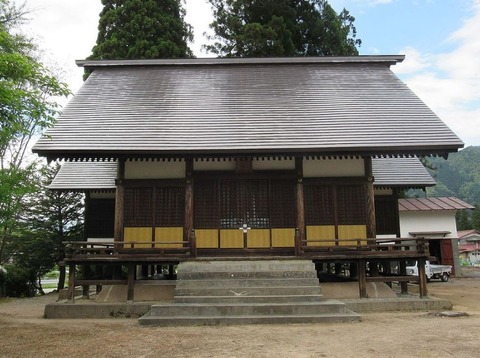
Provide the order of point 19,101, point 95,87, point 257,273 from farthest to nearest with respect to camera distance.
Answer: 1. point 95,87
2. point 257,273
3. point 19,101

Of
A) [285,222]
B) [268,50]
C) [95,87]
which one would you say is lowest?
[285,222]

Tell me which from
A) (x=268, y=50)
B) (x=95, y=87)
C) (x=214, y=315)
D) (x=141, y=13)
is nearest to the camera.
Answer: (x=214, y=315)

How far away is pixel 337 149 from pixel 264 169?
230 cm

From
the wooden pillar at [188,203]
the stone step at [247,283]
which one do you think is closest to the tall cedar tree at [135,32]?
the wooden pillar at [188,203]

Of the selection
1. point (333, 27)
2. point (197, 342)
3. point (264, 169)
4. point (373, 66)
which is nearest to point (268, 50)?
point (333, 27)

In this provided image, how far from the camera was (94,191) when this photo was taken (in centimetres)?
1669

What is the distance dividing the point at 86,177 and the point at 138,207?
580 cm

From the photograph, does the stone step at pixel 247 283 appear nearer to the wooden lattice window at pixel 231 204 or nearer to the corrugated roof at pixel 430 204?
the wooden lattice window at pixel 231 204

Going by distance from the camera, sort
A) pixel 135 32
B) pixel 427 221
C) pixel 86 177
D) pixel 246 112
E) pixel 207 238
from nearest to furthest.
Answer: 1. pixel 207 238
2. pixel 246 112
3. pixel 86 177
4. pixel 135 32
5. pixel 427 221

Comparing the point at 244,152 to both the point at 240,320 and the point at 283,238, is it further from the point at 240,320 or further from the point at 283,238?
the point at 240,320

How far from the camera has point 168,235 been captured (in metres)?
12.3

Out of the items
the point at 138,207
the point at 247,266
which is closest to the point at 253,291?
the point at 247,266

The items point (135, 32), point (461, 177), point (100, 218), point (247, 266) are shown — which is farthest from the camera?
point (461, 177)

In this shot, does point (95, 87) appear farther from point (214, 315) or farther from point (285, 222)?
point (214, 315)
